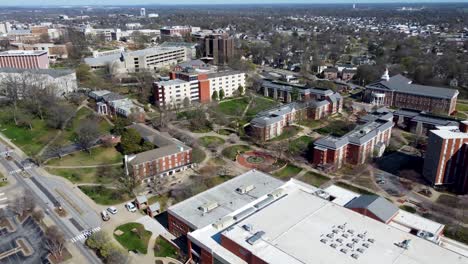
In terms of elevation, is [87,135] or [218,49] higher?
[218,49]

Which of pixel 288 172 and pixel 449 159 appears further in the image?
pixel 288 172

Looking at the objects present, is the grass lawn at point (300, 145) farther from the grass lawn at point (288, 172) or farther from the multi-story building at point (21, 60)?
the multi-story building at point (21, 60)

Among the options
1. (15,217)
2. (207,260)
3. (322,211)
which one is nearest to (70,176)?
(15,217)

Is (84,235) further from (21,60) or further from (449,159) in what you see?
(21,60)

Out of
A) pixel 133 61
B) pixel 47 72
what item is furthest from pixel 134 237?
pixel 133 61

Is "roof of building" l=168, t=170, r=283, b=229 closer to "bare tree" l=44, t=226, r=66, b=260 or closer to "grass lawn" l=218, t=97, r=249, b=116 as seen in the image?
"bare tree" l=44, t=226, r=66, b=260

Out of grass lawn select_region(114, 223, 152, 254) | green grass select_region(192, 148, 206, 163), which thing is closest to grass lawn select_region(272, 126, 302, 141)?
green grass select_region(192, 148, 206, 163)

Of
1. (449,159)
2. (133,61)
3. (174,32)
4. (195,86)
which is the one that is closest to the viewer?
(449,159)

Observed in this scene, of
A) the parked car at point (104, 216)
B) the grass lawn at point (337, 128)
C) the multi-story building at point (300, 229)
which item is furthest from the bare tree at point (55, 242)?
the grass lawn at point (337, 128)
